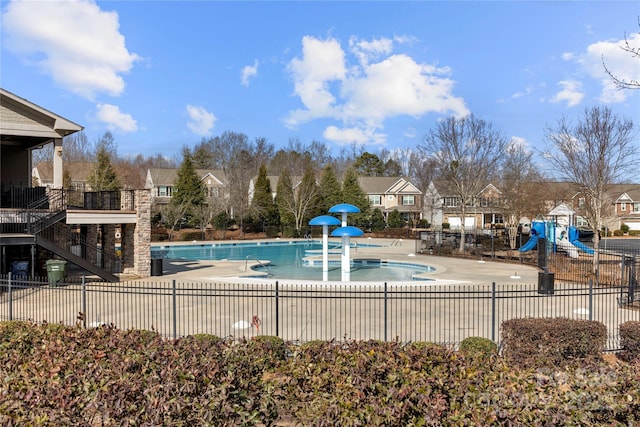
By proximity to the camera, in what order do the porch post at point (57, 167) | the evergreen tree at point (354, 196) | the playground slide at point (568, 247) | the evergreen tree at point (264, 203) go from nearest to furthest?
the porch post at point (57, 167) < the playground slide at point (568, 247) < the evergreen tree at point (264, 203) < the evergreen tree at point (354, 196)

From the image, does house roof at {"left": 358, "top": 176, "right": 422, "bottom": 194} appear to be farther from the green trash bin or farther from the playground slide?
the green trash bin

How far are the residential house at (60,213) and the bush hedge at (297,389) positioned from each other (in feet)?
46.8

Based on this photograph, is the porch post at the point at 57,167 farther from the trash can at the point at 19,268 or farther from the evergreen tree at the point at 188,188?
the evergreen tree at the point at 188,188

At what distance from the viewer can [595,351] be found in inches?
348

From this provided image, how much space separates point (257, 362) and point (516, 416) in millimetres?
2993

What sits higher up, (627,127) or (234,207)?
(627,127)

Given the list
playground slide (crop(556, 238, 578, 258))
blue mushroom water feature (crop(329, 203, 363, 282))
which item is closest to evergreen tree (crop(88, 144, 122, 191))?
blue mushroom water feature (crop(329, 203, 363, 282))

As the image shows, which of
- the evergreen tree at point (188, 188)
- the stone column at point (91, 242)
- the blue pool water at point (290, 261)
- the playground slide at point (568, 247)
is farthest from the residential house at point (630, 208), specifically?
the stone column at point (91, 242)

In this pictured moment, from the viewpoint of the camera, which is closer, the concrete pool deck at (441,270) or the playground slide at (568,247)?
the concrete pool deck at (441,270)

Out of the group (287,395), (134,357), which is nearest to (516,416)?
(287,395)

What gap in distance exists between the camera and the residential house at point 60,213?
1886 cm

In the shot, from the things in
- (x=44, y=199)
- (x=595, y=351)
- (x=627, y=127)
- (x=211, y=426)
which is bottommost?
(x=595, y=351)

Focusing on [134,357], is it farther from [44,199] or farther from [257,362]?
[44,199]

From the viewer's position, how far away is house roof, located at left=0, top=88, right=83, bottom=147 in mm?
20203
